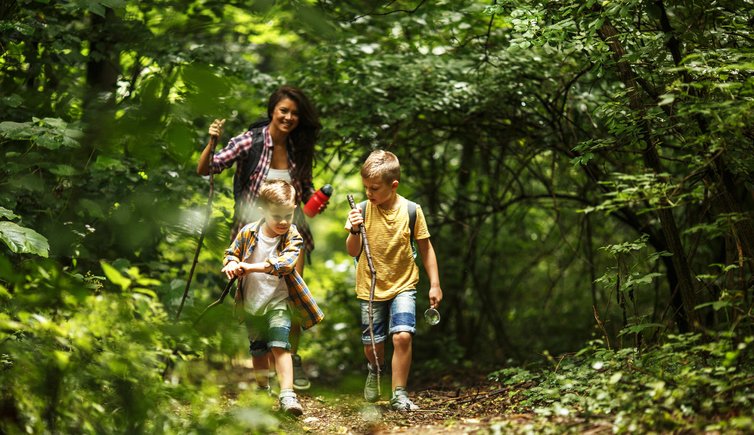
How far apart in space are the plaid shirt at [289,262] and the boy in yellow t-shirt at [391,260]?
0.32 m

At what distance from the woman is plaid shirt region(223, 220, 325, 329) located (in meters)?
0.56

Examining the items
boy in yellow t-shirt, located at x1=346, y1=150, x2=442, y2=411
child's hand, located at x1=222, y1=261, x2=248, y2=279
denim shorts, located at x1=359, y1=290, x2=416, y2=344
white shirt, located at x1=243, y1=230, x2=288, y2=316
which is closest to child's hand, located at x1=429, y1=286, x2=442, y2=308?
boy in yellow t-shirt, located at x1=346, y1=150, x2=442, y2=411

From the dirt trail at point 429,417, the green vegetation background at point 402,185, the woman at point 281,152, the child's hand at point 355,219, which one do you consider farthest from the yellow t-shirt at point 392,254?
the green vegetation background at point 402,185

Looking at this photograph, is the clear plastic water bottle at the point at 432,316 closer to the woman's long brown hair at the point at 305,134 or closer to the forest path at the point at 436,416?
the forest path at the point at 436,416

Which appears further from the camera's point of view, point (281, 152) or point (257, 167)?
point (281, 152)

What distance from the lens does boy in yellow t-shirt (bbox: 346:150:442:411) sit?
14.7ft

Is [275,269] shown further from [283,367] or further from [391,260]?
[391,260]

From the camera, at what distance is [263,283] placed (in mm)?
4449

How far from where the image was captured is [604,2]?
12.3ft

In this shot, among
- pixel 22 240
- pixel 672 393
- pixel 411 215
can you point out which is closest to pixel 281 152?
pixel 411 215

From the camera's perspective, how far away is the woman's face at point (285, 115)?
17.2ft

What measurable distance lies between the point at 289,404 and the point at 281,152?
1.91m

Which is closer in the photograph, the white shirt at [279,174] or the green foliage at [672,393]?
the green foliage at [672,393]

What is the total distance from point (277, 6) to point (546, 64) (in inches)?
206
